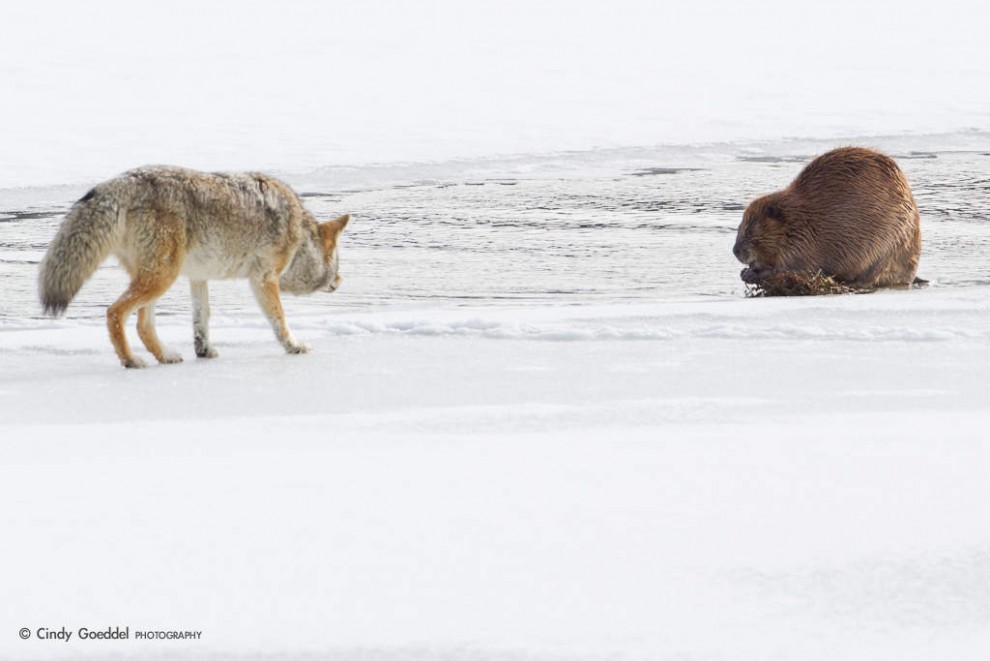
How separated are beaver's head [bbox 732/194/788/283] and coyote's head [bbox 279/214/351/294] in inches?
106

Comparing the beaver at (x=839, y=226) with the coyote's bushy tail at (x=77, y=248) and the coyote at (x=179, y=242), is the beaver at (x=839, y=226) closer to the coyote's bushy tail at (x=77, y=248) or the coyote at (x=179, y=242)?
the coyote at (x=179, y=242)

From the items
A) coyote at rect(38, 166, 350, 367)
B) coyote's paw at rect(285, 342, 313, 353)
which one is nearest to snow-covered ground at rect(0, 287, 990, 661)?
coyote's paw at rect(285, 342, 313, 353)

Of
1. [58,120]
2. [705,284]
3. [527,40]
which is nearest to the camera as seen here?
[705,284]

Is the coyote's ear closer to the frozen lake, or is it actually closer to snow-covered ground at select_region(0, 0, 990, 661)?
snow-covered ground at select_region(0, 0, 990, 661)

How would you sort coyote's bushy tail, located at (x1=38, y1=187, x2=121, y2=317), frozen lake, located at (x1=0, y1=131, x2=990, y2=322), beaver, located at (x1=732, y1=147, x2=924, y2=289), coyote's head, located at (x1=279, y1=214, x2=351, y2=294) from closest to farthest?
coyote's bushy tail, located at (x1=38, y1=187, x2=121, y2=317), coyote's head, located at (x1=279, y1=214, x2=351, y2=294), beaver, located at (x1=732, y1=147, x2=924, y2=289), frozen lake, located at (x1=0, y1=131, x2=990, y2=322)

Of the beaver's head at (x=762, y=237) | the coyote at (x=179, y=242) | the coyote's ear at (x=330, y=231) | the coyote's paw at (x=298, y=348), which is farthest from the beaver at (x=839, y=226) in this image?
the coyote's paw at (x=298, y=348)

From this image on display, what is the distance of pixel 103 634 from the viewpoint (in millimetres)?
2912

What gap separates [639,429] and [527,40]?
65.5 ft

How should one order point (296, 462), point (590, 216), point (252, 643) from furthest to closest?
point (590, 216)
point (296, 462)
point (252, 643)

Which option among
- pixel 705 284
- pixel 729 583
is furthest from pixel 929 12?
pixel 729 583

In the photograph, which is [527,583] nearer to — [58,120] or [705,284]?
[705,284]

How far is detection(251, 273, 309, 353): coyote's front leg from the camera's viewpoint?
20.5ft

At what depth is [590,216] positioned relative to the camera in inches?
467

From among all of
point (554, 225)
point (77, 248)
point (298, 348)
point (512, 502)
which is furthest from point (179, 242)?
point (554, 225)
